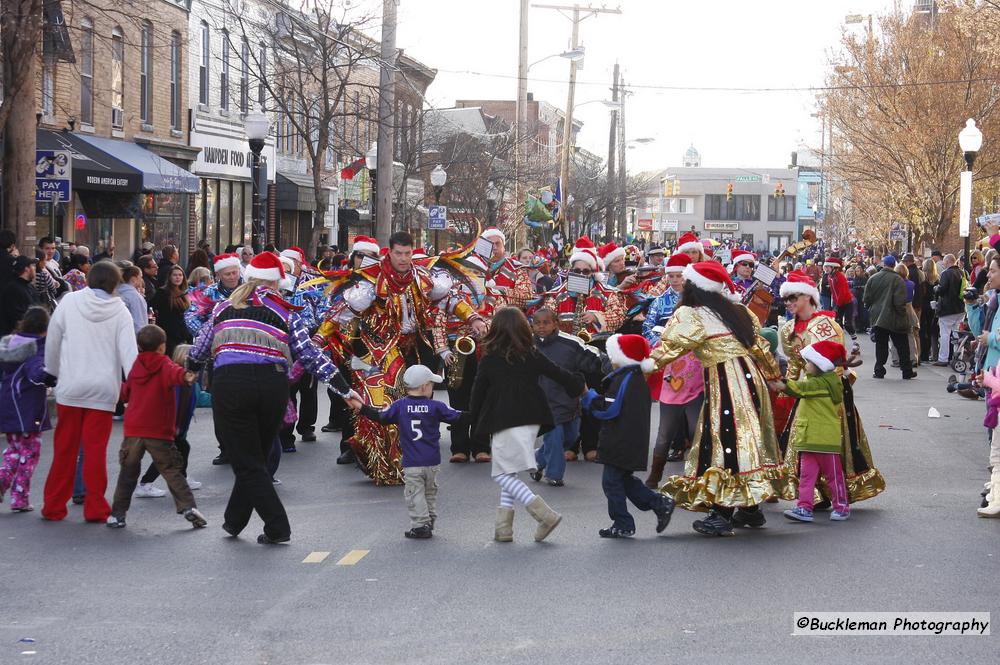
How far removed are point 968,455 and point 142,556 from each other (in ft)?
26.2

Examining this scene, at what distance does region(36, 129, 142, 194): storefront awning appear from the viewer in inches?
965

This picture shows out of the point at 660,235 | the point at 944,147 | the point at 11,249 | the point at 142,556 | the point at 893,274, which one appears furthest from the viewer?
the point at 660,235

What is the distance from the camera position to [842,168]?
139 ft

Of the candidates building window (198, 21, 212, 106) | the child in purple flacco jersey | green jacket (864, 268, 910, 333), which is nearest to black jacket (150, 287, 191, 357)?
the child in purple flacco jersey

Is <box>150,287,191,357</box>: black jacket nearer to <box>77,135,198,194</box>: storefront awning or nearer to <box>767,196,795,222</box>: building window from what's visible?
<box>77,135,198,194</box>: storefront awning

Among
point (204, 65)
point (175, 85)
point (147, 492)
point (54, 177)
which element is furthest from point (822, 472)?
point (204, 65)

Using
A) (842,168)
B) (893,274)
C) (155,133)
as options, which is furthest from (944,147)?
(155,133)

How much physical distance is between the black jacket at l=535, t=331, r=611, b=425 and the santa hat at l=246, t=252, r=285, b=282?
3147 mm

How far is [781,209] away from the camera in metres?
126

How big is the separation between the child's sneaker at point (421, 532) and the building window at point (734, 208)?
120 meters

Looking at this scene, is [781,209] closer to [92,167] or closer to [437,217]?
[437,217]

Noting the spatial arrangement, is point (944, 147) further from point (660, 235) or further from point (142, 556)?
point (660, 235)

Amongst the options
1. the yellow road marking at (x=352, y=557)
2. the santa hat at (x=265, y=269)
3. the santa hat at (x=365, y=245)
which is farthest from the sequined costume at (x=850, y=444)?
the santa hat at (x=365, y=245)

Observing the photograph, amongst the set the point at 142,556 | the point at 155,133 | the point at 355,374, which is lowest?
the point at 142,556
